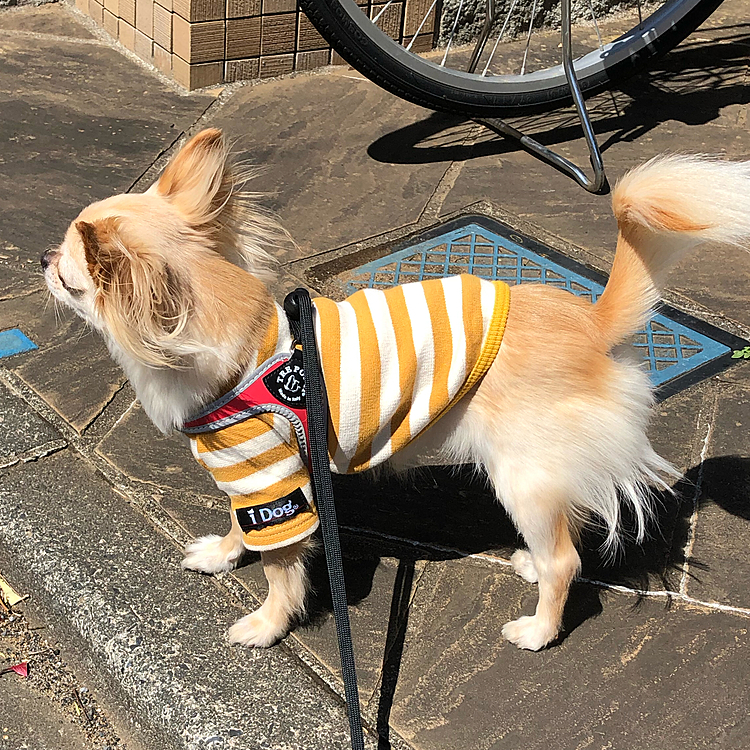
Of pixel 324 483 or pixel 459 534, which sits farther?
pixel 459 534

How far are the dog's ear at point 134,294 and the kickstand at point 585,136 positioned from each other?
2423 mm

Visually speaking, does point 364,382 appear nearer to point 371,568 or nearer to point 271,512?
point 271,512

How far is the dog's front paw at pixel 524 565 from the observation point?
2.31 m

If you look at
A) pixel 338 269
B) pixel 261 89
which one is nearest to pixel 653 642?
pixel 338 269

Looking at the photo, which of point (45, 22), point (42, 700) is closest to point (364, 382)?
point (42, 700)

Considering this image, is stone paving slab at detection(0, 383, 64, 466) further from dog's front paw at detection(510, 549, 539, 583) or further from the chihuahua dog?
dog's front paw at detection(510, 549, 539, 583)

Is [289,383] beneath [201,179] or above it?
beneath

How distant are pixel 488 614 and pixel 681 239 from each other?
102cm

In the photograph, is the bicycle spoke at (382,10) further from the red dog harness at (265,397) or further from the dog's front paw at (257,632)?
the dog's front paw at (257,632)

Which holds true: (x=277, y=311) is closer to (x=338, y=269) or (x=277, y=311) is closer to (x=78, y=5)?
(x=338, y=269)

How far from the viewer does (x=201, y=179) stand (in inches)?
72.5

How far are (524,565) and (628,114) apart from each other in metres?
2.84

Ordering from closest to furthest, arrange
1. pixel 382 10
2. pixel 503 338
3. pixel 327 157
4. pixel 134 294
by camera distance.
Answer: pixel 134 294
pixel 503 338
pixel 327 157
pixel 382 10

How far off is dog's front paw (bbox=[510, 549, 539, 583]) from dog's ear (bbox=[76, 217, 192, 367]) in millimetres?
1120
